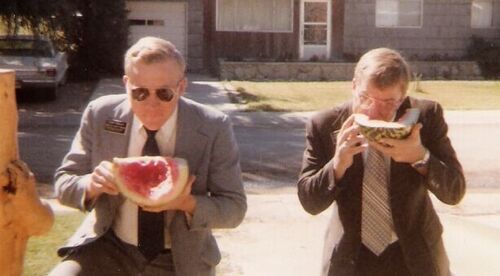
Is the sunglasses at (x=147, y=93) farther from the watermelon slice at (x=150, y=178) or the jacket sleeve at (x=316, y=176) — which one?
the jacket sleeve at (x=316, y=176)

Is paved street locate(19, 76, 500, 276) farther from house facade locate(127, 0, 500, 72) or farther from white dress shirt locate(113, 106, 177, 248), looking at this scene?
house facade locate(127, 0, 500, 72)

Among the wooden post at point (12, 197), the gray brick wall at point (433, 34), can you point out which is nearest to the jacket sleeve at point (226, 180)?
the wooden post at point (12, 197)

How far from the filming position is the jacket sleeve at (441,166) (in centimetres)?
411

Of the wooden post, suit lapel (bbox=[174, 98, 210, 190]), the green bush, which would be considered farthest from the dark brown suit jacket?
the green bush

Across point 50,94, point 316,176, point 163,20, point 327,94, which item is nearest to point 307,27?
point 163,20

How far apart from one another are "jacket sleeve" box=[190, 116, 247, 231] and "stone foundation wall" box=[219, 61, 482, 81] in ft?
79.2

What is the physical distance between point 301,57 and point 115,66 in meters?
7.68

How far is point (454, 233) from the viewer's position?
26.2 ft

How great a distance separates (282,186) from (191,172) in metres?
6.90

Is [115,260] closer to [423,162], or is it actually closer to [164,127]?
[164,127]

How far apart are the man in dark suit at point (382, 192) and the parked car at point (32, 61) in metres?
16.5

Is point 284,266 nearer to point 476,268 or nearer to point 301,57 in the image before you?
point 476,268

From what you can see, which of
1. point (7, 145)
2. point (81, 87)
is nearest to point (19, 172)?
point (7, 145)

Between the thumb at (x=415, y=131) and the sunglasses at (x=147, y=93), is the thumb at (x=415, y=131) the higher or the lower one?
the lower one
